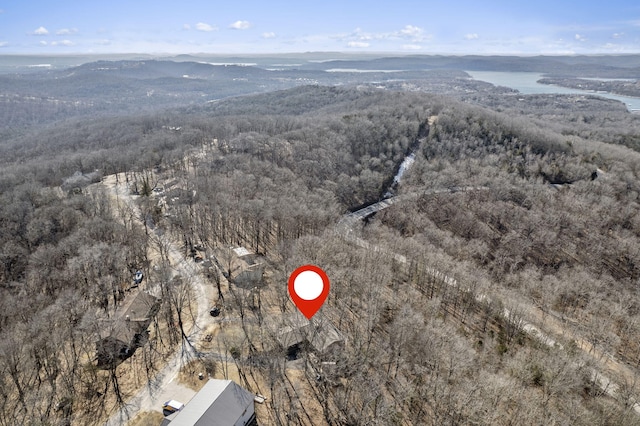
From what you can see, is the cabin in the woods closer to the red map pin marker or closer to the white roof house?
the white roof house

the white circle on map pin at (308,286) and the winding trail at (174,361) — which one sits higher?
the white circle on map pin at (308,286)

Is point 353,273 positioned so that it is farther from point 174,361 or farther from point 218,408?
point 218,408

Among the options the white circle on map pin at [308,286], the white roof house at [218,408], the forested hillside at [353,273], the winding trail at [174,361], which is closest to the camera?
the white roof house at [218,408]

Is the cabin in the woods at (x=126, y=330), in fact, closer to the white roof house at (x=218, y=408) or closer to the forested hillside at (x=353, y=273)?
the forested hillside at (x=353, y=273)

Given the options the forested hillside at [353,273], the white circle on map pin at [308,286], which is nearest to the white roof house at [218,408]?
the forested hillside at [353,273]

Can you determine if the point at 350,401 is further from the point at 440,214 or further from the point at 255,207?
the point at 440,214

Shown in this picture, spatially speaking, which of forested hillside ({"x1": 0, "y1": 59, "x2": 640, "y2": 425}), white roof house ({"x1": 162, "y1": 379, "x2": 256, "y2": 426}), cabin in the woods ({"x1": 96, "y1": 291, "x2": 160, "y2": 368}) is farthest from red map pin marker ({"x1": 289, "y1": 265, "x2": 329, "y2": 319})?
cabin in the woods ({"x1": 96, "y1": 291, "x2": 160, "y2": 368})

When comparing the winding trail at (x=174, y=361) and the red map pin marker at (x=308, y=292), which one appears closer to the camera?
the winding trail at (x=174, y=361)

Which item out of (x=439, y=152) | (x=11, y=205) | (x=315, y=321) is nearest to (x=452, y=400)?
(x=315, y=321)
